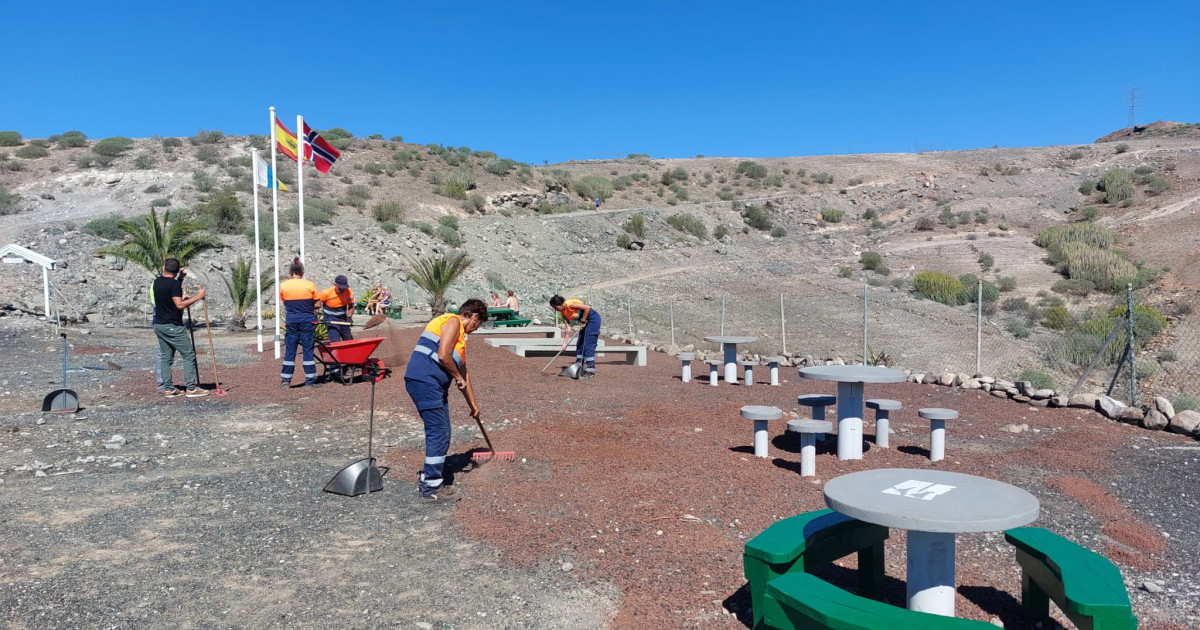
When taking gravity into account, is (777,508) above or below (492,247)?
below

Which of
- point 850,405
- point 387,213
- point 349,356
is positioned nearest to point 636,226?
point 387,213

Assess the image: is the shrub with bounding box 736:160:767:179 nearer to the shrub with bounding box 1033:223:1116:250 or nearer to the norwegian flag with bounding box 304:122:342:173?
the shrub with bounding box 1033:223:1116:250

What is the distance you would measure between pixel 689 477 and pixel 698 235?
36118 millimetres

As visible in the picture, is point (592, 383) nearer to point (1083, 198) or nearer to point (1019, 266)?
point (1019, 266)

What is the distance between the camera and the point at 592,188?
2045 inches

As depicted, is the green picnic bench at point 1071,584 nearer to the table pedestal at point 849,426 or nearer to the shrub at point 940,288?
the table pedestal at point 849,426

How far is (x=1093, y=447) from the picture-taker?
7617mm

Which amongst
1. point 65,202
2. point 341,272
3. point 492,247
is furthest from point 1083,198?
point 65,202

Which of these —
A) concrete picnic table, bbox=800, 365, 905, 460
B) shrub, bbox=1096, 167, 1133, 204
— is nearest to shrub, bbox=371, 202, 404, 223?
concrete picnic table, bbox=800, 365, 905, 460

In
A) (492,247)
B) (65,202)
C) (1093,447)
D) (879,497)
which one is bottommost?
(1093,447)

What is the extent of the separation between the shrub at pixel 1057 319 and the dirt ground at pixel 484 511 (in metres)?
12.6

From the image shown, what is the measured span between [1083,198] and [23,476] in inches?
2072

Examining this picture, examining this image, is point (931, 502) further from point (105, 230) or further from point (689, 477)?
point (105, 230)

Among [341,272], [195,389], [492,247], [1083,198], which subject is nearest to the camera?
[195,389]
